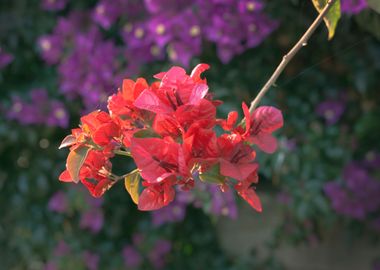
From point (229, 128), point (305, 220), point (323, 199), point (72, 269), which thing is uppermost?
point (229, 128)

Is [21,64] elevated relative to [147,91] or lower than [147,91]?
lower

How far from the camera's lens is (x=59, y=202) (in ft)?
7.37

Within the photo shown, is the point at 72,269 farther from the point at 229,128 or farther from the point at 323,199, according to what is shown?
the point at 229,128

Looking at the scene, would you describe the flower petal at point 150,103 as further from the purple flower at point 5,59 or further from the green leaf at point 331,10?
the purple flower at point 5,59

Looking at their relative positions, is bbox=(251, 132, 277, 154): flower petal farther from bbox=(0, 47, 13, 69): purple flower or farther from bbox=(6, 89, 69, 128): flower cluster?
bbox=(0, 47, 13, 69): purple flower

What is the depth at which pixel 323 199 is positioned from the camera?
75.7 inches

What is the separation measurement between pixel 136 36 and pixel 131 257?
0.71 metres

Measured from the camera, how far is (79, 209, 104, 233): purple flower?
2.21 m

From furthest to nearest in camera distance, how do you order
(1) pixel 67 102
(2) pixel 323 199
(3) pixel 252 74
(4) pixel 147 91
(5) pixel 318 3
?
(1) pixel 67 102, (3) pixel 252 74, (2) pixel 323 199, (5) pixel 318 3, (4) pixel 147 91

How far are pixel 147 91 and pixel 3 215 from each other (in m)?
1.76

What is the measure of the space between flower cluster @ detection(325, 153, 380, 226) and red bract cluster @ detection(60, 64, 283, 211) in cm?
123

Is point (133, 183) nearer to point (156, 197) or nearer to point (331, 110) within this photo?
point (156, 197)

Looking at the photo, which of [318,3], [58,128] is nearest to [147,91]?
[318,3]

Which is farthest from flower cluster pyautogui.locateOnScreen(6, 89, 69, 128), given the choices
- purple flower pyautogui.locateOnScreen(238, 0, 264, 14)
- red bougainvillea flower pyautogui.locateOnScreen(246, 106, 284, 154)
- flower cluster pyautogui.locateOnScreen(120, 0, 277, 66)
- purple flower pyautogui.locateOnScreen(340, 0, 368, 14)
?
red bougainvillea flower pyautogui.locateOnScreen(246, 106, 284, 154)
